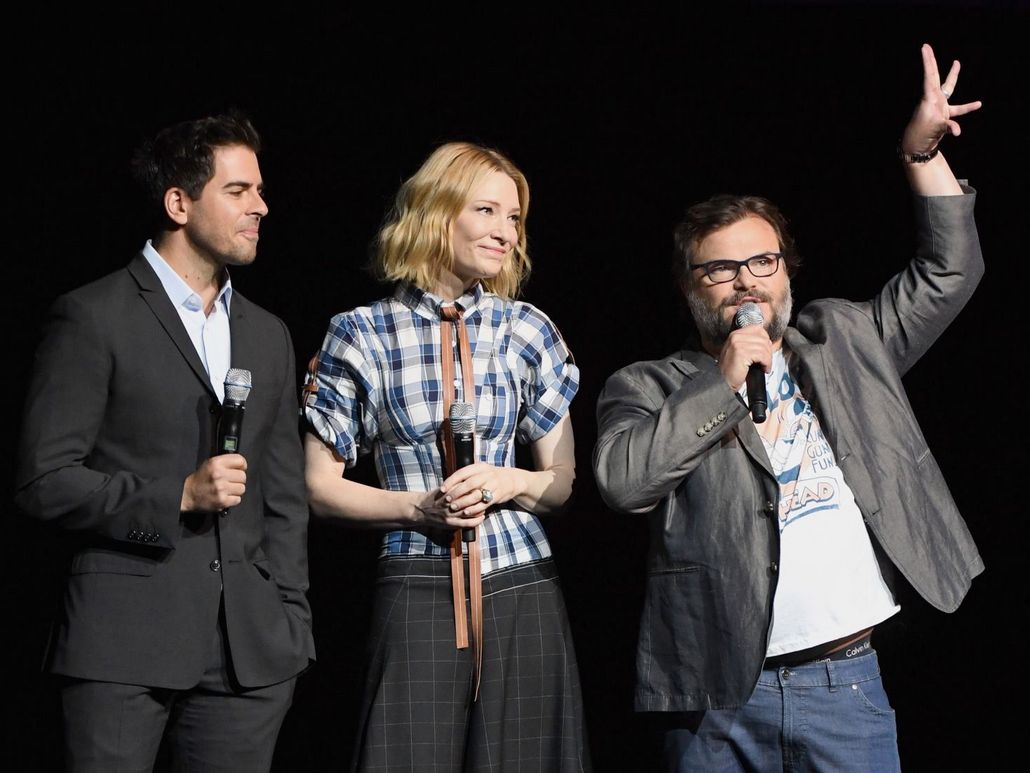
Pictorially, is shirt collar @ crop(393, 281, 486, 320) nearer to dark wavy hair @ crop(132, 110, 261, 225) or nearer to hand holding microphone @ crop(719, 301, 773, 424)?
dark wavy hair @ crop(132, 110, 261, 225)

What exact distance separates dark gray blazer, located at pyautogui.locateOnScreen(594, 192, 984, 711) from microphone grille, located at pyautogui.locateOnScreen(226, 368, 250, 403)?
2.40ft

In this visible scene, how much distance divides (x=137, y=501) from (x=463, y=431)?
0.66 m

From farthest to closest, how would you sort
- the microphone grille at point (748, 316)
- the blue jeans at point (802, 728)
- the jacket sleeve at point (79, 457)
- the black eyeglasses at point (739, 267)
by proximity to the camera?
the black eyeglasses at point (739, 267), the microphone grille at point (748, 316), the blue jeans at point (802, 728), the jacket sleeve at point (79, 457)

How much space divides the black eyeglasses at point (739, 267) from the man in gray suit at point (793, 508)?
0.08 feet

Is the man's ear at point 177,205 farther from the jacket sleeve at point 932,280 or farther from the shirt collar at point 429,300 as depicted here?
the jacket sleeve at point 932,280

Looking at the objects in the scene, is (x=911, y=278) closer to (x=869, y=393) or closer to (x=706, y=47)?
(x=869, y=393)

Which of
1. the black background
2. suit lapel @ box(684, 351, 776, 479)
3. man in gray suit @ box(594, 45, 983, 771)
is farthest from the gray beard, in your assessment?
the black background

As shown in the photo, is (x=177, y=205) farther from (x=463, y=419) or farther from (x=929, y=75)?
(x=929, y=75)

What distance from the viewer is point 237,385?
2.31m

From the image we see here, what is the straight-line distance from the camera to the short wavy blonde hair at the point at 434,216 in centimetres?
284

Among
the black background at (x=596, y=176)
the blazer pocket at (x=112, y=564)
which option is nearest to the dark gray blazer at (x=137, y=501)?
the blazer pocket at (x=112, y=564)

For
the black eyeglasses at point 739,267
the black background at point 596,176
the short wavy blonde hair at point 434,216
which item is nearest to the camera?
the black eyeglasses at point 739,267

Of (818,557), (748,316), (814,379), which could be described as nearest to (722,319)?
(748,316)

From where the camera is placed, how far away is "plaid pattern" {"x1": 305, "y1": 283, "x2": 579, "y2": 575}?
268 centimetres
